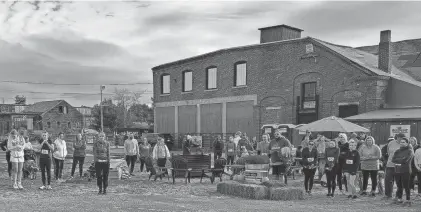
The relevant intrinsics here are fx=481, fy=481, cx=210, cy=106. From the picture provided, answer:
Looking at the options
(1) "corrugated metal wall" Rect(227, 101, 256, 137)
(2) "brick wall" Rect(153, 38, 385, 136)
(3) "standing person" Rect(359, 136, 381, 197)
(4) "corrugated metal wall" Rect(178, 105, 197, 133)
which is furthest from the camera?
(4) "corrugated metal wall" Rect(178, 105, 197, 133)

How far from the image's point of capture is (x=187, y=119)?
39625 mm

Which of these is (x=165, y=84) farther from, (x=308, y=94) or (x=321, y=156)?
(x=321, y=156)

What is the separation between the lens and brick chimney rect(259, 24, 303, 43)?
36.0 m

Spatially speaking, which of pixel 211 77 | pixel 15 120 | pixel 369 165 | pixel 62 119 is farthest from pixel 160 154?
pixel 15 120

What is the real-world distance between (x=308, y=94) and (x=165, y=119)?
49.2 ft

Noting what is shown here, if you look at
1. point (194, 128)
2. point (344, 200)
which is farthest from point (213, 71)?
point (344, 200)

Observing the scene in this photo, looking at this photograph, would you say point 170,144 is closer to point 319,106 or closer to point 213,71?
point 213,71

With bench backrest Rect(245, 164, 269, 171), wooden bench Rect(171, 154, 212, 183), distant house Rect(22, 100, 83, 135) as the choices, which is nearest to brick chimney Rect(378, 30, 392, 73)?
wooden bench Rect(171, 154, 212, 183)

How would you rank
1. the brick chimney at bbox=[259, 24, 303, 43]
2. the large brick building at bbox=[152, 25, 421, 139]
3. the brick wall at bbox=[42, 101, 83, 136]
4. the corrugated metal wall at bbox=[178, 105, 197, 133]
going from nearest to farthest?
the large brick building at bbox=[152, 25, 421, 139], the brick chimney at bbox=[259, 24, 303, 43], the corrugated metal wall at bbox=[178, 105, 197, 133], the brick wall at bbox=[42, 101, 83, 136]

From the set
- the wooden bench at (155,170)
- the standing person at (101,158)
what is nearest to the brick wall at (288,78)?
the wooden bench at (155,170)

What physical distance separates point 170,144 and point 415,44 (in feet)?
73.0

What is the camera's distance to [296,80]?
3156 cm

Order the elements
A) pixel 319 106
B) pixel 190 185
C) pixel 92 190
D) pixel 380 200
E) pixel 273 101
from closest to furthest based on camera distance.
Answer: pixel 380 200, pixel 92 190, pixel 190 185, pixel 319 106, pixel 273 101

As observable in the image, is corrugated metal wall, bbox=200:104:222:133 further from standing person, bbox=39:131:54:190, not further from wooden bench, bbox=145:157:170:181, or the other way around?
standing person, bbox=39:131:54:190
